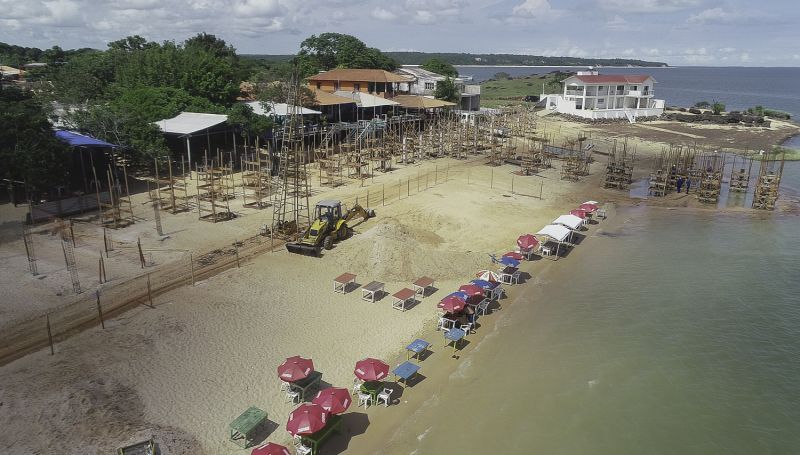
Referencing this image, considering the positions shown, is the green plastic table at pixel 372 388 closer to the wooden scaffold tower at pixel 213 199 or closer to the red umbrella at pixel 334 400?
the red umbrella at pixel 334 400

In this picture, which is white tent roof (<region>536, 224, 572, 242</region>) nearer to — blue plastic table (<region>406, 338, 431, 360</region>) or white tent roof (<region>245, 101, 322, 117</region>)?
blue plastic table (<region>406, 338, 431, 360</region>)

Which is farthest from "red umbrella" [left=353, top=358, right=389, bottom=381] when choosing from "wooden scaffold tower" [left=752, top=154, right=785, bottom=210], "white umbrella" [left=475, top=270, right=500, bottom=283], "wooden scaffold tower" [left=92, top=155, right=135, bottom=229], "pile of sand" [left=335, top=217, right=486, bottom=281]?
"wooden scaffold tower" [left=752, top=154, right=785, bottom=210]

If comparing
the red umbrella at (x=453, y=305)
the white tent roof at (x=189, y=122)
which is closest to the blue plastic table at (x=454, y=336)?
the red umbrella at (x=453, y=305)

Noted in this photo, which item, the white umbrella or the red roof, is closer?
the white umbrella

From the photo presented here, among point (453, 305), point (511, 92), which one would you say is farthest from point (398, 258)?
point (511, 92)

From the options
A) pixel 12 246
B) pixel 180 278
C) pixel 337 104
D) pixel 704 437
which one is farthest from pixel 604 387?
pixel 337 104

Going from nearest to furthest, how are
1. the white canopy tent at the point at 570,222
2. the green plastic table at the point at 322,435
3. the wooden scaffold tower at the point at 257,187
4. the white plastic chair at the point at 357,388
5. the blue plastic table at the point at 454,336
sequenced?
the green plastic table at the point at 322,435 → the white plastic chair at the point at 357,388 → the blue plastic table at the point at 454,336 → the white canopy tent at the point at 570,222 → the wooden scaffold tower at the point at 257,187
